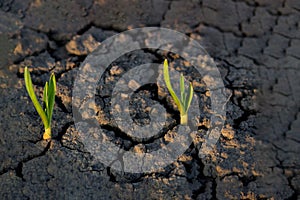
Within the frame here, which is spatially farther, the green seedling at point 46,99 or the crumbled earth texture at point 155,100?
the crumbled earth texture at point 155,100

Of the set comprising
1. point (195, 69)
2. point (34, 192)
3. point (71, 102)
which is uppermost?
point (195, 69)

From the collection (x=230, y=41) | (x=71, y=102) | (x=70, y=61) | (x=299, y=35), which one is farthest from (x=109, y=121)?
(x=299, y=35)

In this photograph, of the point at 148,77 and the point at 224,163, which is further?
the point at 148,77

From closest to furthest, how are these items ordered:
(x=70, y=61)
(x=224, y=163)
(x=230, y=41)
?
(x=224, y=163), (x=70, y=61), (x=230, y=41)

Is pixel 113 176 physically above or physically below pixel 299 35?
below

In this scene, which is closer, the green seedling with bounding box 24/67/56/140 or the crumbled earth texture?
the green seedling with bounding box 24/67/56/140

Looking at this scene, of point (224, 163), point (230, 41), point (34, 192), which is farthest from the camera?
point (230, 41)

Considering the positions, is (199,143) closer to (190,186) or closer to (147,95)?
(190,186)

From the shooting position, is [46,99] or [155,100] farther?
[155,100]
